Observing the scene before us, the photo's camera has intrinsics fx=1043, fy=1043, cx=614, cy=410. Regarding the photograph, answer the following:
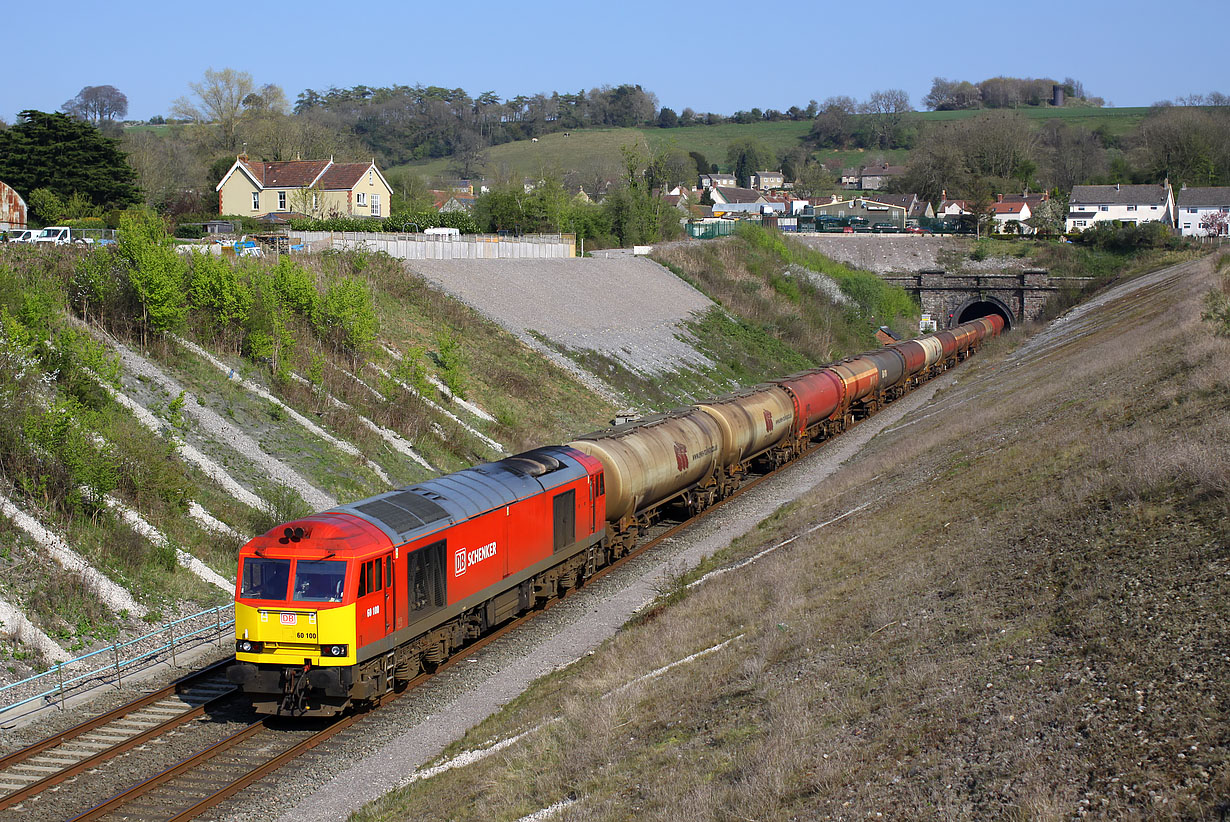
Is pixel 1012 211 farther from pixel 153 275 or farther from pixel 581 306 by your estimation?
pixel 153 275

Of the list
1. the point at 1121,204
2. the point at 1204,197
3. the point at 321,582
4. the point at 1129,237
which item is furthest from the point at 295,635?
the point at 1204,197

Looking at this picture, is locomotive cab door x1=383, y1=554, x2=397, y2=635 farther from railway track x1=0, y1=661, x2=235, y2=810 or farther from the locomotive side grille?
railway track x1=0, y1=661, x2=235, y2=810

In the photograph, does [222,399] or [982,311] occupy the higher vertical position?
[982,311]

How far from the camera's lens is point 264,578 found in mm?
16406

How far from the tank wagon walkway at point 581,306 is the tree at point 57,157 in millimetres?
21491

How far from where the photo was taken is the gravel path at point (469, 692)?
14492mm

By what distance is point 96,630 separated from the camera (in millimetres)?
20125

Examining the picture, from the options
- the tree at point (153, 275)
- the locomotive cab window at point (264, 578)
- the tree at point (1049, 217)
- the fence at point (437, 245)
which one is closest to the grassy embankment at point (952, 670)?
the locomotive cab window at point (264, 578)

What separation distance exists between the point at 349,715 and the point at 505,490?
5443mm

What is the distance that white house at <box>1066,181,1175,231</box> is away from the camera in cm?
12938

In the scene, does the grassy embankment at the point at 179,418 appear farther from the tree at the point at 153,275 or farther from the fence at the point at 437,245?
the fence at the point at 437,245

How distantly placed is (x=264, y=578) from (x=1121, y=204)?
13613cm

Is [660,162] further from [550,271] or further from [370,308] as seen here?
[370,308]

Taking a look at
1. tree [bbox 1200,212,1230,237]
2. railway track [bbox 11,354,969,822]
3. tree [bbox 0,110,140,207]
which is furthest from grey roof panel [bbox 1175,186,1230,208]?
railway track [bbox 11,354,969,822]
